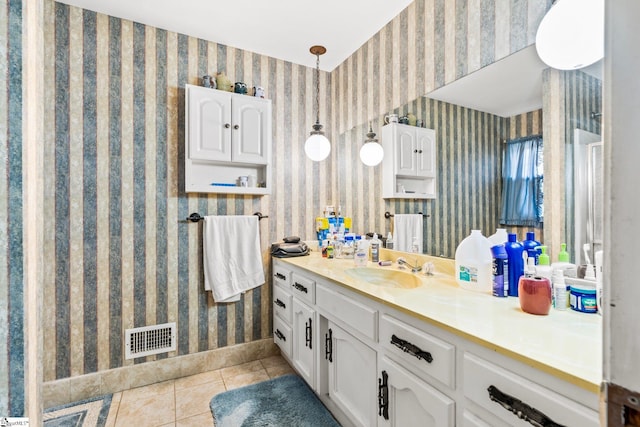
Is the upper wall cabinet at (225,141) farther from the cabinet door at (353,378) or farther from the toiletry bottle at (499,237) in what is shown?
the toiletry bottle at (499,237)

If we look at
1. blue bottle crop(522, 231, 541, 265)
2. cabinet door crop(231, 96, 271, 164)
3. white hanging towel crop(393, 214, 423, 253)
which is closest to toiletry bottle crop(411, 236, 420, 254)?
white hanging towel crop(393, 214, 423, 253)

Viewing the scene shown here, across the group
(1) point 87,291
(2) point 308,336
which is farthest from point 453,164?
(1) point 87,291

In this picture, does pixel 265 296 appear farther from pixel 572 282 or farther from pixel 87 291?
pixel 572 282

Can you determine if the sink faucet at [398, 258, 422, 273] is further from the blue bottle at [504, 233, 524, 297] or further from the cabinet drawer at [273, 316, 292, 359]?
the cabinet drawer at [273, 316, 292, 359]

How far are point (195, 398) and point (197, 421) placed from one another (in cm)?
24

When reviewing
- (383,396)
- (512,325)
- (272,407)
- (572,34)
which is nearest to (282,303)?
(272,407)

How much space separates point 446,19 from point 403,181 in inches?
37.9

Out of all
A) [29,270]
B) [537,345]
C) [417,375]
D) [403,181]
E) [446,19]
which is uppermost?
[446,19]

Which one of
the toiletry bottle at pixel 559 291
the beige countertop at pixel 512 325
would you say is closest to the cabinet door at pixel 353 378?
the beige countertop at pixel 512 325

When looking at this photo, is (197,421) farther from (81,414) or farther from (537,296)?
(537,296)

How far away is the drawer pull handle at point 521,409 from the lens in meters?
0.68

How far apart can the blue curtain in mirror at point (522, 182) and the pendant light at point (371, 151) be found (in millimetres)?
946

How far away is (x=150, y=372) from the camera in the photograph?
2104 mm

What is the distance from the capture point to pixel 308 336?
1.81 meters
